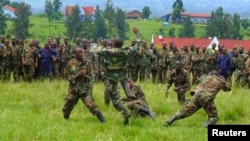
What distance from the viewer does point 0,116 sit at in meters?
12.0

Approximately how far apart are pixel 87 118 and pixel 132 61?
8203 millimetres

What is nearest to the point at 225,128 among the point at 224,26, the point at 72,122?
the point at 72,122

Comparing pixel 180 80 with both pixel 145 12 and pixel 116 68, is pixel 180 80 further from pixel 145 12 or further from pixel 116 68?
pixel 145 12

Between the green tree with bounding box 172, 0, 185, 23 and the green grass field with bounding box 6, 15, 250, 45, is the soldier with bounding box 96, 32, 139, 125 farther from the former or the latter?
the green tree with bounding box 172, 0, 185, 23

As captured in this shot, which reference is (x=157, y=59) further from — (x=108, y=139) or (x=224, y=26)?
(x=224, y=26)

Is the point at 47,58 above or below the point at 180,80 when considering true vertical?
above

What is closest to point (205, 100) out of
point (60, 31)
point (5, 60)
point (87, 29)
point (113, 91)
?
point (113, 91)

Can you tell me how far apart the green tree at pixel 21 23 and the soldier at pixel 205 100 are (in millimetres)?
58027

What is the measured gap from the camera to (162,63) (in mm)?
20469

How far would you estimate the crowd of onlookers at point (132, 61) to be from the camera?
18.6 m

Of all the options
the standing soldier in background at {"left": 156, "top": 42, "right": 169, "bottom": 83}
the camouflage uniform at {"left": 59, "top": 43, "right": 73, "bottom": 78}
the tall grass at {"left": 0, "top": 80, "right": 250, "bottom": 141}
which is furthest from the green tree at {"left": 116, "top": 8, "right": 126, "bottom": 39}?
the tall grass at {"left": 0, "top": 80, "right": 250, "bottom": 141}

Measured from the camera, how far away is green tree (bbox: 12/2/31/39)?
223ft

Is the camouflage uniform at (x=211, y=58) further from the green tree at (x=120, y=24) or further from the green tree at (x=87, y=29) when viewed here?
the green tree at (x=120, y=24)

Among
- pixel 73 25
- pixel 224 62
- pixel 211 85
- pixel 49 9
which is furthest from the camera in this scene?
pixel 49 9
